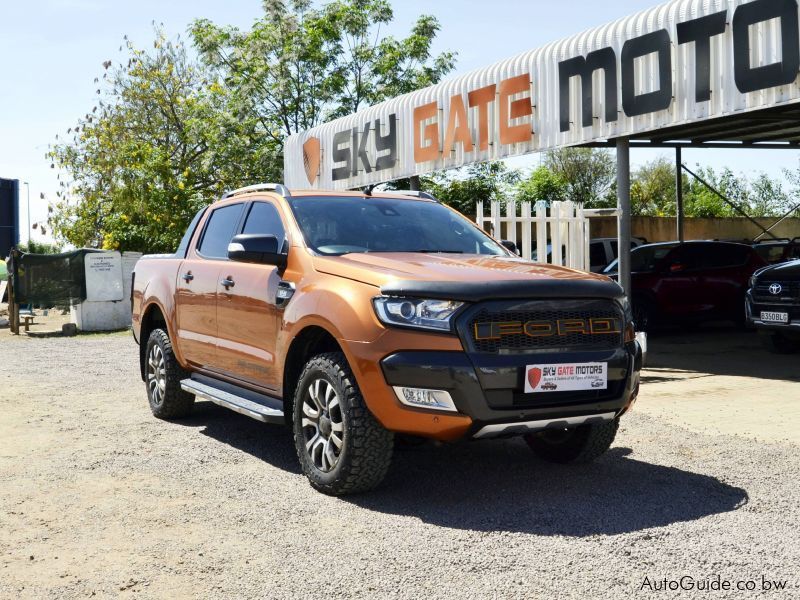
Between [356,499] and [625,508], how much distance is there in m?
1.50

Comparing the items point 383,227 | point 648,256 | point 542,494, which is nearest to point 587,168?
point 648,256

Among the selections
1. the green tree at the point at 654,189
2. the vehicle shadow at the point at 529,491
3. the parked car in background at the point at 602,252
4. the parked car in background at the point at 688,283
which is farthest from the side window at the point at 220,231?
the green tree at the point at 654,189

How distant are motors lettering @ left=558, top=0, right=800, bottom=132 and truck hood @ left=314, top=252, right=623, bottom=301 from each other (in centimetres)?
511

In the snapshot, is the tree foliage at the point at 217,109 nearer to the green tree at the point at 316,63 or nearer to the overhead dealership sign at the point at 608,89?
the green tree at the point at 316,63

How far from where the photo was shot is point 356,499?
5.27m

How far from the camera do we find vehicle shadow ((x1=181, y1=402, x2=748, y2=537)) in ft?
15.8

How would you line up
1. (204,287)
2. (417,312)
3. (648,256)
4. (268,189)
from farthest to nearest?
(648,256) < (204,287) < (268,189) < (417,312)

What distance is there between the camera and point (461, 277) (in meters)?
5.05

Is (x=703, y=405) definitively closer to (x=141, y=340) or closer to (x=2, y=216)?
(x=141, y=340)

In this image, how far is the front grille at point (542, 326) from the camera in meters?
4.88

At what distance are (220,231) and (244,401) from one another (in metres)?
1.65

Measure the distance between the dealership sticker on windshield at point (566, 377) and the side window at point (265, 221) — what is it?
2.07 metres

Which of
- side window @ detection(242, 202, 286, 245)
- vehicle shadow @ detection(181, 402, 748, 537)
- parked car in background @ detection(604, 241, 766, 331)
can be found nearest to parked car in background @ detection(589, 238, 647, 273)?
parked car in background @ detection(604, 241, 766, 331)
